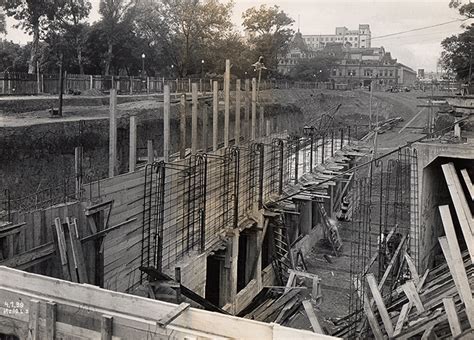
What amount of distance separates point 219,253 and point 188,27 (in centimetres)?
1683

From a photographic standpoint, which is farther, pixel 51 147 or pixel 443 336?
pixel 51 147

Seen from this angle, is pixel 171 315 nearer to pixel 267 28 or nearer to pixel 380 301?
pixel 380 301

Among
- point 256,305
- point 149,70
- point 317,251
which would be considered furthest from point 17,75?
point 256,305

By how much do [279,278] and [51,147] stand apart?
8.17 m

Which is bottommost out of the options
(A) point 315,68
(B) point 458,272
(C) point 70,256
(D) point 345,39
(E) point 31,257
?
(B) point 458,272

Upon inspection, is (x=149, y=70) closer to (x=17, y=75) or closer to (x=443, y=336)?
(x=17, y=75)

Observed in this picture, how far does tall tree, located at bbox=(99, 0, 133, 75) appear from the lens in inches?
1234

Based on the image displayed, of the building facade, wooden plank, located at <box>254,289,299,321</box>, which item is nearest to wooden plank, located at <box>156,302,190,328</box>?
wooden plank, located at <box>254,289,299,321</box>

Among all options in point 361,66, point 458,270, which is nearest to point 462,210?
point 458,270

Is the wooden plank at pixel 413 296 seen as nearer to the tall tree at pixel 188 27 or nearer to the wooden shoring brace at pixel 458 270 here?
the wooden shoring brace at pixel 458 270

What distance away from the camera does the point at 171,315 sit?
467cm

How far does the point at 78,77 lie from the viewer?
28.5m
